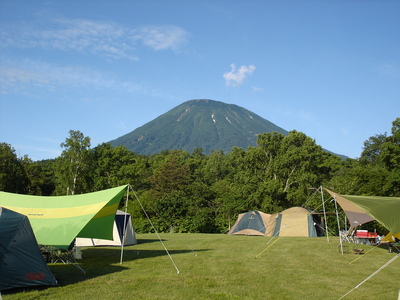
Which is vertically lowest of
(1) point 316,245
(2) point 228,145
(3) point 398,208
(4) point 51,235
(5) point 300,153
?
(1) point 316,245

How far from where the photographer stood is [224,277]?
7977mm

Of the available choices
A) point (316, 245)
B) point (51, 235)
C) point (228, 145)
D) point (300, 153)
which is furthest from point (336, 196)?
point (228, 145)

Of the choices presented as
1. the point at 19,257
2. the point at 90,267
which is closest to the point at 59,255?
the point at 90,267

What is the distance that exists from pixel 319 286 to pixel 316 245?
311 inches

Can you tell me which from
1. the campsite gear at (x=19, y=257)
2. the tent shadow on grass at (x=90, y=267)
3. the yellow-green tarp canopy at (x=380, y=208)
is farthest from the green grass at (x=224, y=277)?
the yellow-green tarp canopy at (x=380, y=208)

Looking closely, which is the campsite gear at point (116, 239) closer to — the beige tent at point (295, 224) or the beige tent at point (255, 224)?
the beige tent at point (255, 224)

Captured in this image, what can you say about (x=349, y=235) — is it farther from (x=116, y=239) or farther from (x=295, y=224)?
(x=116, y=239)

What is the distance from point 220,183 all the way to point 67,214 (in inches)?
1238

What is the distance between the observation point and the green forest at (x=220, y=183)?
91.8 feet

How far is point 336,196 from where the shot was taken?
486 inches

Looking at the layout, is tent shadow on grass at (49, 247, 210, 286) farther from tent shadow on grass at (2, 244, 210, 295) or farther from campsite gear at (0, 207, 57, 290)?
campsite gear at (0, 207, 57, 290)

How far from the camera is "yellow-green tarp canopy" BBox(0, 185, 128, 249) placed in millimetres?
9055

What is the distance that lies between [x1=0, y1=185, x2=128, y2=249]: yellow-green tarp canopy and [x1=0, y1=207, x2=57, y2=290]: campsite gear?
4.72ft

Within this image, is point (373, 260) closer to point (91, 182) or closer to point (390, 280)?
point (390, 280)
